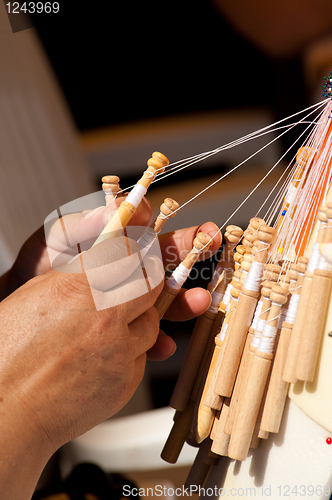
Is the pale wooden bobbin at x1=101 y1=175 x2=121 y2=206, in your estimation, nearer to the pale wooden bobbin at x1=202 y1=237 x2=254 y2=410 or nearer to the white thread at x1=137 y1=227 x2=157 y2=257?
the white thread at x1=137 y1=227 x2=157 y2=257

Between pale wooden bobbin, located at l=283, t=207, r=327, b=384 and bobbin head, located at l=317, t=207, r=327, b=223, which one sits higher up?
bobbin head, located at l=317, t=207, r=327, b=223

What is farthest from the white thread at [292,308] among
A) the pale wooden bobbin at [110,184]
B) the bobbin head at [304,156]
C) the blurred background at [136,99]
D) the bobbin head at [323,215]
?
the blurred background at [136,99]

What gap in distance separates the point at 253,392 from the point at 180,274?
0.71 feet

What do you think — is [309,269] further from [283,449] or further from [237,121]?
[237,121]

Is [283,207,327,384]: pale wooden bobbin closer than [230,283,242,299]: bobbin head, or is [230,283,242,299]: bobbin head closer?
[283,207,327,384]: pale wooden bobbin

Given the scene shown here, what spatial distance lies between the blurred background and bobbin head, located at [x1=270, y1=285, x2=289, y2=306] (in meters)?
0.80

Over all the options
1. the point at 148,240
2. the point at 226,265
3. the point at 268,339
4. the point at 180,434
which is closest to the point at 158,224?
the point at 148,240

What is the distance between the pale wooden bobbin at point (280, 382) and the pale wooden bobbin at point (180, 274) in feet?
0.50

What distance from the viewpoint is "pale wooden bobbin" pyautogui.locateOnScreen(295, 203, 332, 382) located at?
1.43 feet

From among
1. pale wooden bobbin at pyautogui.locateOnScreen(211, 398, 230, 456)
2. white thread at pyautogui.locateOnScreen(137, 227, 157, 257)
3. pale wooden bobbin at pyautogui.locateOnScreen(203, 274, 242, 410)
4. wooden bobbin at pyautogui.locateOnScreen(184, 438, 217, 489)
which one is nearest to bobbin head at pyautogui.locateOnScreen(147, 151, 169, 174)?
white thread at pyautogui.locateOnScreen(137, 227, 157, 257)

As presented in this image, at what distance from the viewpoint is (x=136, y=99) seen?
142cm

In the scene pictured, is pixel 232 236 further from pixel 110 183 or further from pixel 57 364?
pixel 57 364

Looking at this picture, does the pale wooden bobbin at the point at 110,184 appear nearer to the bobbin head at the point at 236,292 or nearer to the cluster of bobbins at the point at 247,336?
the cluster of bobbins at the point at 247,336

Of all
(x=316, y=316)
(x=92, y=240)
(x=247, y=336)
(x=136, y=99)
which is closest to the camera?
(x=316, y=316)
